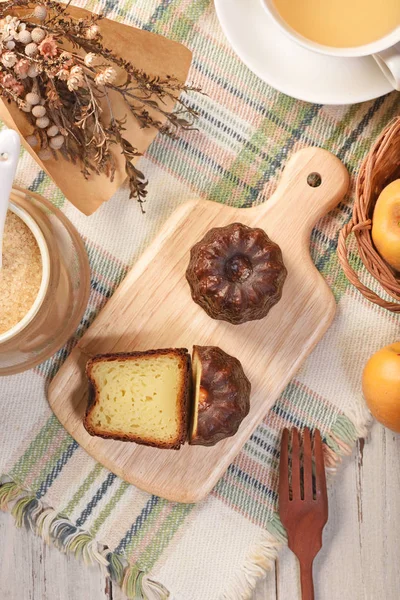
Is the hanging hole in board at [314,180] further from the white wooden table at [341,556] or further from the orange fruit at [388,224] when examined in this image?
the white wooden table at [341,556]

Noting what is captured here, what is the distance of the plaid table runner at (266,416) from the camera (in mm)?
1715

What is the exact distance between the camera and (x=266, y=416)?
1753mm

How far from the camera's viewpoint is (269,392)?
66.2 inches

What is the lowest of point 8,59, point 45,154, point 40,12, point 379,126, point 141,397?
point 141,397

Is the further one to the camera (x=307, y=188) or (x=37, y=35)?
(x=307, y=188)

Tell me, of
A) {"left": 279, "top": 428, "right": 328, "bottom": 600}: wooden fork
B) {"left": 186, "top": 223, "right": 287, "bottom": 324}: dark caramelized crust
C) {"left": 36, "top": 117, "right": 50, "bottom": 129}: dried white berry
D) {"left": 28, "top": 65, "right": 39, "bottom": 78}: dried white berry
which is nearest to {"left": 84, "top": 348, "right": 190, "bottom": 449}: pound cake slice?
{"left": 186, "top": 223, "right": 287, "bottom": 324}: dark caramelized crust

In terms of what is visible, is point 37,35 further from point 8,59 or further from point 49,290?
point 49,290

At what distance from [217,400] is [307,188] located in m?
0.54

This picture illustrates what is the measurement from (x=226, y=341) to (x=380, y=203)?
480 millimetres

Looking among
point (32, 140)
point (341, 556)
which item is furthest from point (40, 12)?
point (341, 556)

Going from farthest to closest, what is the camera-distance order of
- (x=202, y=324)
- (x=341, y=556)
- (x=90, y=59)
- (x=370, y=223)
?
1. (x=341, y=556)
2. (x=202, y=324)
3. (x=370, y=223)
4. (x=90, y=59)

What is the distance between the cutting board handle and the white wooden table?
1.88 ft

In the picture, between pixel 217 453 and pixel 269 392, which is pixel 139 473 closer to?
pixel 217 453

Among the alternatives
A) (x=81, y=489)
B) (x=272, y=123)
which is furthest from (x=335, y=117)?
(x=81, y=489)
